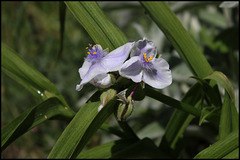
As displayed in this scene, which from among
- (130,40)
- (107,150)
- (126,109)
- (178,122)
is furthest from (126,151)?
(130,40)

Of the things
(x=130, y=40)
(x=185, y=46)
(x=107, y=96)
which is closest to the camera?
(x=107, y=96)

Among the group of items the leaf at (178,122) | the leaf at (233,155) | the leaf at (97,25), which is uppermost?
the leaf at (97,25)

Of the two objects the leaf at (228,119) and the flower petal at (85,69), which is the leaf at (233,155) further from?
the flower petal at (85,69)

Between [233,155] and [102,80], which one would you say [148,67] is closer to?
[102,80]

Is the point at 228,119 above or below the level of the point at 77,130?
below

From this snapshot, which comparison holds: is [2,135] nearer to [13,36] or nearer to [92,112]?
→ [92,112]

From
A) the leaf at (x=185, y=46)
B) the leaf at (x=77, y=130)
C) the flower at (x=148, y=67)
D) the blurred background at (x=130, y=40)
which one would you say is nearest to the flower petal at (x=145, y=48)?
the flower at (x=148, y=67)
